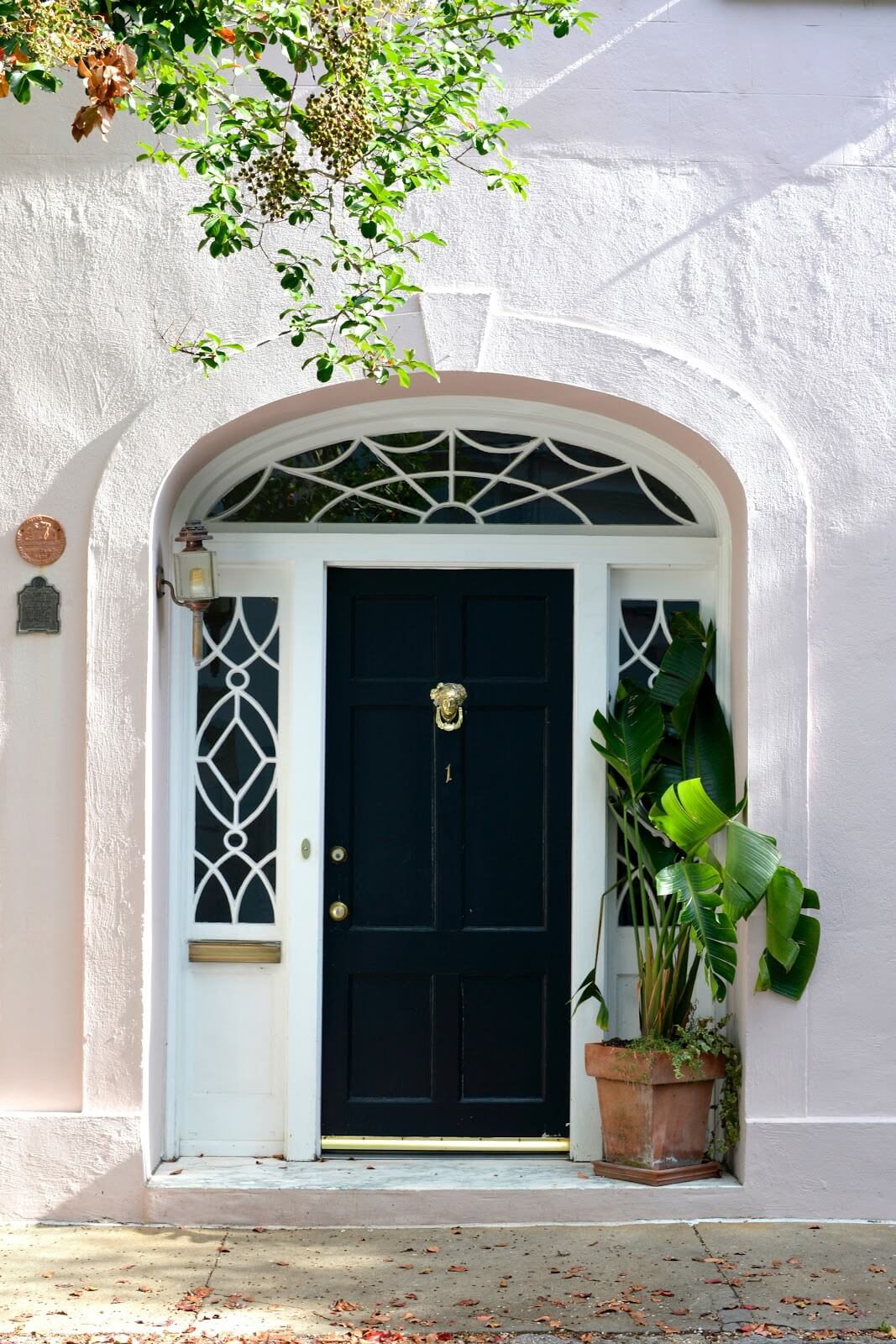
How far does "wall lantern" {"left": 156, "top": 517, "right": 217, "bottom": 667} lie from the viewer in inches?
227

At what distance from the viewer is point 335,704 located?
6.07 metres

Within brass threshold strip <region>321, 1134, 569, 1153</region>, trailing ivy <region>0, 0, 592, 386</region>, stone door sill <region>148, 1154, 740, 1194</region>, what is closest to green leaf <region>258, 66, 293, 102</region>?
trailing ivy <region>0, 0, 592, 386</region>

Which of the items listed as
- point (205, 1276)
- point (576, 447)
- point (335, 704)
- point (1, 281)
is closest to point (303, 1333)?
point (205, 1276)

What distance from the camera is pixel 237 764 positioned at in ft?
19.9

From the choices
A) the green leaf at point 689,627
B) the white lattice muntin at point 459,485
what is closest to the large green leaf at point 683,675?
the green leaf at point 689,627

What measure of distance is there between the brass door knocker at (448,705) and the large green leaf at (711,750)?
933 millimetres

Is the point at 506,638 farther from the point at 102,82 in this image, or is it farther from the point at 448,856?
the point at 102,82

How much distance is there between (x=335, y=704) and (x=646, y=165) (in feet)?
8.03

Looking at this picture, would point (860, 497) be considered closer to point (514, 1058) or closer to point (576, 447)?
point (576, 447)

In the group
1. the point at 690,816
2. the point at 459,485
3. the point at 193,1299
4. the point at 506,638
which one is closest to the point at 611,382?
the point at 459,485

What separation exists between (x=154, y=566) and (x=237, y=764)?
917 mm

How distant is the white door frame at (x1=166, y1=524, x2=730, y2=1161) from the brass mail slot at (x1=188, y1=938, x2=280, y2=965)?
0.20ft

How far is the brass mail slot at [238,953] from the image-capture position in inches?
234

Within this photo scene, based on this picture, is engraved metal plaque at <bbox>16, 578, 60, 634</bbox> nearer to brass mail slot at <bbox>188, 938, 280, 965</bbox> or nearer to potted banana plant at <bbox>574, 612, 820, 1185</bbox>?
brass mail slot at <bbox>188, 938, 280, 965</bbox>
